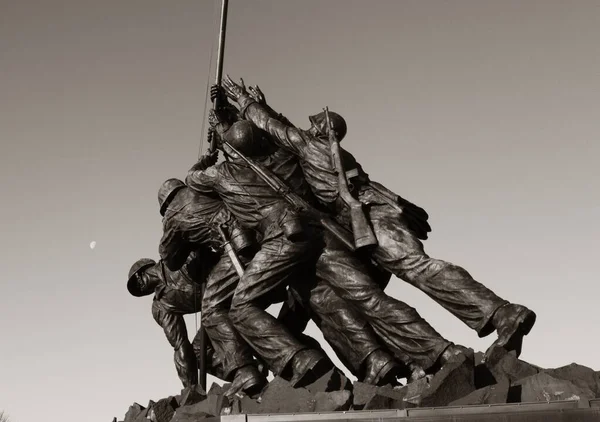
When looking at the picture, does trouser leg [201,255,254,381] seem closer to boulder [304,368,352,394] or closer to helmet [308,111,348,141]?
boulder [304,368,352,394]

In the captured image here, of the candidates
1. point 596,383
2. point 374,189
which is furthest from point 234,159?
point 596,383

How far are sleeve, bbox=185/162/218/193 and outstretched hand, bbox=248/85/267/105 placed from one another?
4.54ft

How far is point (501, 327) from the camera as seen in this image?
8539mm

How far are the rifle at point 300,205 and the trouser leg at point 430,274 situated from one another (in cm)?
39

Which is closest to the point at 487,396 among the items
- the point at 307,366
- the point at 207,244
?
the point at 307,366

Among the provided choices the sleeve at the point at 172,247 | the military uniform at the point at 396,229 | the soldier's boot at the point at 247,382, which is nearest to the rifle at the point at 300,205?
the military uniform at the point at 396,229

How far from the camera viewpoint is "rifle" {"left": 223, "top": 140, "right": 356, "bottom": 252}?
32.8ft

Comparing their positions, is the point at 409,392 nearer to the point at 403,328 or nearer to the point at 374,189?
the point at 403,328

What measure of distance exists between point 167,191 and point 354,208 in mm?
3094

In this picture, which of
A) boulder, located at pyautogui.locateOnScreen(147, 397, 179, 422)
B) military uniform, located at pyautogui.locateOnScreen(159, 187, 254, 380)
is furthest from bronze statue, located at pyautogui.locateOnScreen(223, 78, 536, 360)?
boulder, located at pyautogui.locateOnScreen(147, 397, 179, 422)

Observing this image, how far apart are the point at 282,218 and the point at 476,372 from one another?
311 centimetres

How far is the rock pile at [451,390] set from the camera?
7.66 meters

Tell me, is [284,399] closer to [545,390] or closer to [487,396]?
[487,396]

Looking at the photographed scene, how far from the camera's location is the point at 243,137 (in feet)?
35.6
